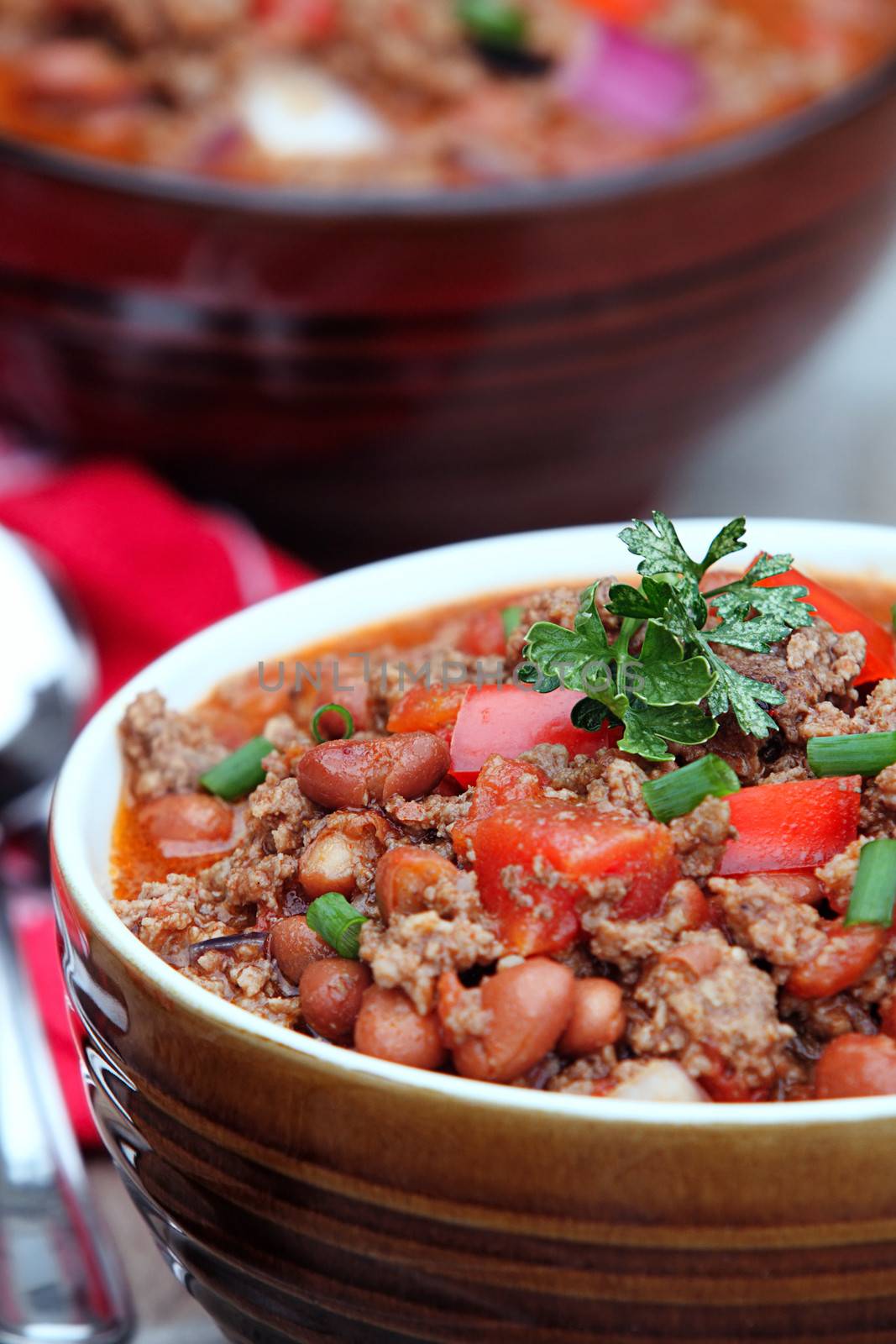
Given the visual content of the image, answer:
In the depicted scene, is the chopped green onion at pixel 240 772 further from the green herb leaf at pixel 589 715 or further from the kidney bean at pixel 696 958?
the kidney bean at pixel 696 958

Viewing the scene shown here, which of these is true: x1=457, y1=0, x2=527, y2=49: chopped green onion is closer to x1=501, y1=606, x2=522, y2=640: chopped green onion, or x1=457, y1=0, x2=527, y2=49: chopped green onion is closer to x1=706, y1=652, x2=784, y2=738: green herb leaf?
x1=501, y1=606, x2=522, y2=640: chopped green onion

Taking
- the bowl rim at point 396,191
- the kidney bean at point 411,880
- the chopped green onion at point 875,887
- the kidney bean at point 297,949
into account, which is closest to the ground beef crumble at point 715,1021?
the chopped green onion at point 875,887

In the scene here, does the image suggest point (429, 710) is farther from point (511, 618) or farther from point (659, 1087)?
point (659, 1087)

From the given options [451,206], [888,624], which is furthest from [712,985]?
[451,206]

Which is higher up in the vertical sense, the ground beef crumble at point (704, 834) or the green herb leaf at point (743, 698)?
the green herb leaf at point (743, 698)

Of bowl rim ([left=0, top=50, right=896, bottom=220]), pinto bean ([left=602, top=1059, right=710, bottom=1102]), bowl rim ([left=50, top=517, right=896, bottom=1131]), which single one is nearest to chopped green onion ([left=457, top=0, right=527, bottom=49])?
bowl rim ([left=0, top=50, right=896, bottom=220])

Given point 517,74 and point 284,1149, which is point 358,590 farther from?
point 517,74
